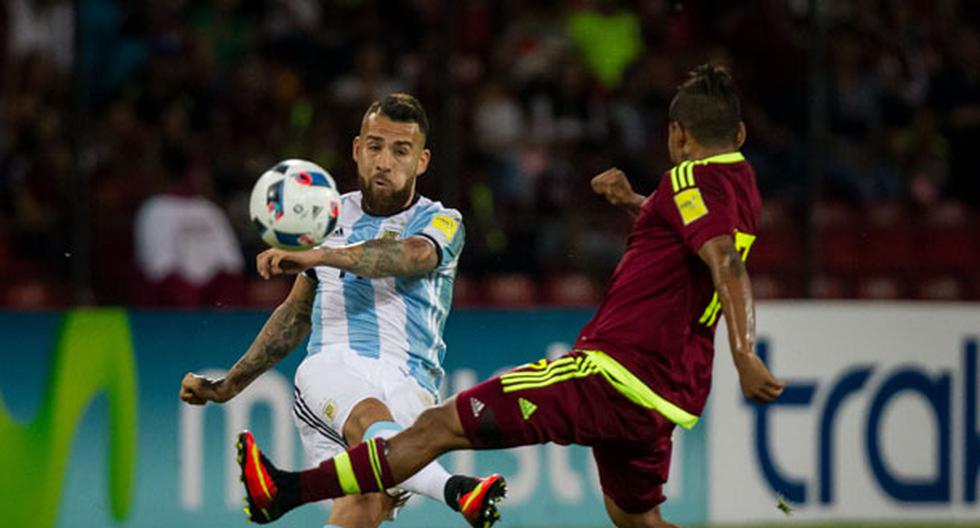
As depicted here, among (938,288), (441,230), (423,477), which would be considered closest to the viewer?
(423,477)

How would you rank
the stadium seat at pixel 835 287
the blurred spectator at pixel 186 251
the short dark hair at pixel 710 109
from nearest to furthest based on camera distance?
the short dark hair at pixel 710 109 < the blurred spectator at pixel 186 251 < the stadium seat at pixel 835 287

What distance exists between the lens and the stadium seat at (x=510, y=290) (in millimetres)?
10039

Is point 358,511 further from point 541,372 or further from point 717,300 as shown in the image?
point 717,300

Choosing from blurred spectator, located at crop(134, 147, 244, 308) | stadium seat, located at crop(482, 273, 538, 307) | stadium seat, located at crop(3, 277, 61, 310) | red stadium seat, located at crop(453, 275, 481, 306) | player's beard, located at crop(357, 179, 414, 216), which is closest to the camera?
player's beard, located at crop(357, 179, 414, 216)

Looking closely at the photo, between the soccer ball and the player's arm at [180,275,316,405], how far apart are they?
2.55 ft

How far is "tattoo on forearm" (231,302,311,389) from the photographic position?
257 inches

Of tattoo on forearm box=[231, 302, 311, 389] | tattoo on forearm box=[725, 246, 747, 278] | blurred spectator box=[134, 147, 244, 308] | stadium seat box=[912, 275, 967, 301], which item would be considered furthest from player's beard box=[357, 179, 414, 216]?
stadium seat box=[912, 275, 967, 301]

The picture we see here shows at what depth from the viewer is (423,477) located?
19.7ft

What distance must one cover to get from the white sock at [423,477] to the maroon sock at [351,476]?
0.68 ft

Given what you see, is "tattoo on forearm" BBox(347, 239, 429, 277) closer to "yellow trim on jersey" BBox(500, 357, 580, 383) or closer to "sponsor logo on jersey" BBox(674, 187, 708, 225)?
"yellow trim on jersey" BBox(500, 357, 580, 383)

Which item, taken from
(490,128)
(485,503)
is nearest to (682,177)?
(485,503)

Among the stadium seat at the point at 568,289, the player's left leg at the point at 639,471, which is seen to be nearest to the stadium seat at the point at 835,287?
the stadium seat at the point at 568,289

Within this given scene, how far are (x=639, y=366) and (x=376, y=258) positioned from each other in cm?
97

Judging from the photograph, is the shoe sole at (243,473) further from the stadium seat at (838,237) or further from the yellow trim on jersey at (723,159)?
the stadium seat at (838,237)
